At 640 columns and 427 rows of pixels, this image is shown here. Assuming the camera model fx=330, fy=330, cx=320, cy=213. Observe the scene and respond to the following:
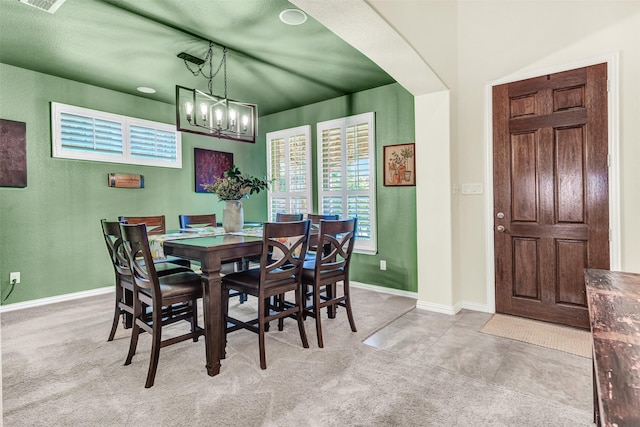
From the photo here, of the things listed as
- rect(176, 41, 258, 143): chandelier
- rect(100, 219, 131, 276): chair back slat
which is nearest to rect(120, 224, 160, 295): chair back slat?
rect(100, 219, 131, 276): chair back slat

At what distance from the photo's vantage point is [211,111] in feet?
9.71

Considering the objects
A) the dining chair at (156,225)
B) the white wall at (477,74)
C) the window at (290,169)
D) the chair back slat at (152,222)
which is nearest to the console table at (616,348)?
the white wall at (477,74)

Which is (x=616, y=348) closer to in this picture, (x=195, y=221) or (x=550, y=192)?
(x=550, y=192)

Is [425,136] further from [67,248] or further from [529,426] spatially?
[67,248]

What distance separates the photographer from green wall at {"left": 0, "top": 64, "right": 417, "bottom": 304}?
11.6 feet

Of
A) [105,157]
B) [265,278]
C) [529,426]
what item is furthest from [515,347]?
[105,157]

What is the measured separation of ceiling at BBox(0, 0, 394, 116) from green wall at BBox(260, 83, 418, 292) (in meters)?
0.22

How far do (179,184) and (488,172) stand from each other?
4.02 m

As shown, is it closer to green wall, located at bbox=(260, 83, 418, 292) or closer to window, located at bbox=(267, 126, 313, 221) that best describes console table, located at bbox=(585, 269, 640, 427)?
green wall, located at bbox=(260, 83, 418, 292)

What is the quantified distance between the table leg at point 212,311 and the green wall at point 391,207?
2505 millimetres

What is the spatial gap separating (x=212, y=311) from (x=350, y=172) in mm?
2843

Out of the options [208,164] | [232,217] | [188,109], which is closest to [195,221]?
[232,217]

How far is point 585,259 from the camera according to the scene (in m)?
2.76

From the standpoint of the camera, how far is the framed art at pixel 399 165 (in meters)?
3.95
